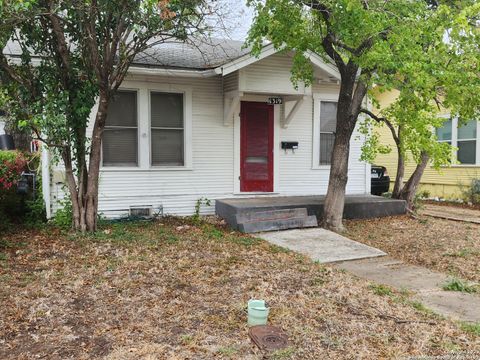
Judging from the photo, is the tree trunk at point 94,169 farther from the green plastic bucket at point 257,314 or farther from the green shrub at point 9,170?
the green plastic bucket at point 257,314

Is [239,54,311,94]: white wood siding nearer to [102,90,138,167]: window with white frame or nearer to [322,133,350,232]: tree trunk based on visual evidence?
[322,133,350,232]: tree trunk

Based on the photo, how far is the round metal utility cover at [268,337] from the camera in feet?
11.0

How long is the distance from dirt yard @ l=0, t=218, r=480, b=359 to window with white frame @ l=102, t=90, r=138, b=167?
2581 millimetres

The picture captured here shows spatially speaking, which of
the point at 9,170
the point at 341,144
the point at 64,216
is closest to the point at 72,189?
the point at 64,216

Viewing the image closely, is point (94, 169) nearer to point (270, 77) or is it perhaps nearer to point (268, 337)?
point (270, 77)

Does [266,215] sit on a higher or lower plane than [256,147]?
lower

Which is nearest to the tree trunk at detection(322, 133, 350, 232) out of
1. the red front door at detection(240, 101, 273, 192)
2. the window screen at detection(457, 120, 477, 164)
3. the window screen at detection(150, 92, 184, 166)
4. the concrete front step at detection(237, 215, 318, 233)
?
the concrete front step at detection(237, 215, 318, 233)

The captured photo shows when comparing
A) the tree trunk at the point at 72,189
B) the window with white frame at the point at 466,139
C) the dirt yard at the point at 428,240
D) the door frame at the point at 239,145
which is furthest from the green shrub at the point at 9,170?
the window with white frame at the point at 466,139

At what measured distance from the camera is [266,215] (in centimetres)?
823

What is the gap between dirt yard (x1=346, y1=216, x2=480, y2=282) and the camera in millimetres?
6250

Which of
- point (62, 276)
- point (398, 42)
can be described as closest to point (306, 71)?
point (398, 42)

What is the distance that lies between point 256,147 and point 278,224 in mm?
2578

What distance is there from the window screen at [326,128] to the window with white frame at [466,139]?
4.86 meters

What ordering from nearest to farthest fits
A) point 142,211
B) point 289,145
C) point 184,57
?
point 142,211, point 184,57, point 289,145
